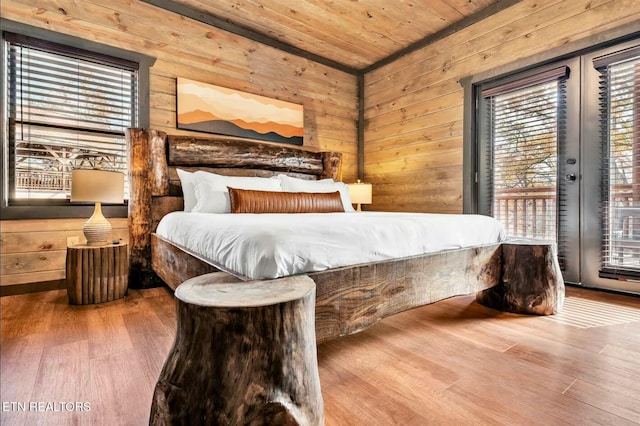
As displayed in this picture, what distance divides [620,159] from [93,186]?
3.94m

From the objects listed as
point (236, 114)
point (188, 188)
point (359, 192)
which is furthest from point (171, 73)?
point (359, 192)

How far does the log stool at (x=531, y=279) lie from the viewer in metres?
2.01

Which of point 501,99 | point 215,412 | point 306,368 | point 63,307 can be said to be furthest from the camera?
point 501,99

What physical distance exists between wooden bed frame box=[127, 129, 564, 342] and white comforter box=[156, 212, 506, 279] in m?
0.05

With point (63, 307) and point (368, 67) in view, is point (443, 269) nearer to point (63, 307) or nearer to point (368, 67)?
point (63, 307)

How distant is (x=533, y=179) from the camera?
116 inches

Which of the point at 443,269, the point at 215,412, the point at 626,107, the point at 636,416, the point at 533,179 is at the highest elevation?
the point at 626,107

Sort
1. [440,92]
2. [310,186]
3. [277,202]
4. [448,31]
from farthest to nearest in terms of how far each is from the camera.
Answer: [440,92] → [448,31] → [310,186] → [277,202]

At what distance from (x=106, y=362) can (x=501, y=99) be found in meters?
3.78

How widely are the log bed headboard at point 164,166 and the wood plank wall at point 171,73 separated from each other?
40 cm

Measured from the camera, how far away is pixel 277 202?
2605mm

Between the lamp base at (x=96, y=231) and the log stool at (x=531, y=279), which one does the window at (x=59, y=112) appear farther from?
the log stool at (x=531, y=279)

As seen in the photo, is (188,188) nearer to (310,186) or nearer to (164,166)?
(164,166)

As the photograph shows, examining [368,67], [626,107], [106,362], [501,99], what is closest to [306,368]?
[106,362]
